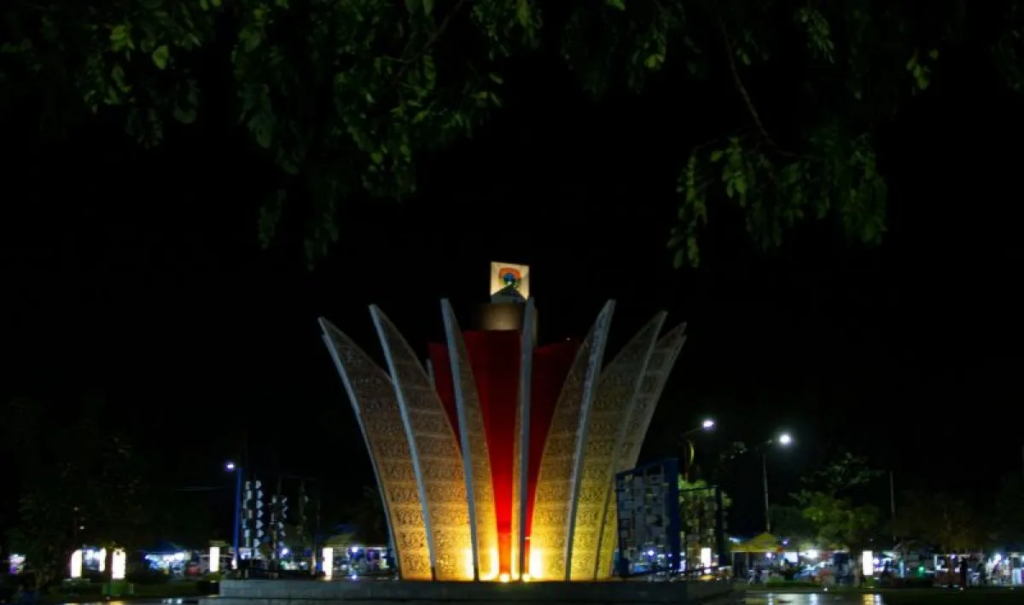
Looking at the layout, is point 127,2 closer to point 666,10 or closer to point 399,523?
point 666,10

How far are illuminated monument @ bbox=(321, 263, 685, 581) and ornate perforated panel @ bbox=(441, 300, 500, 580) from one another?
0.08ft

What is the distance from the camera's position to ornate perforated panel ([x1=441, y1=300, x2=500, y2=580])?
2652 centimetres

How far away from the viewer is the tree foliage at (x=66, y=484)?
4422 centimetres

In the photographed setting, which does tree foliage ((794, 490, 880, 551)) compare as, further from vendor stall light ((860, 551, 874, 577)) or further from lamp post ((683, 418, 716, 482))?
lamp post ((683, 418, 716, 482))

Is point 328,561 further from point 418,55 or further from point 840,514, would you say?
point 418,55

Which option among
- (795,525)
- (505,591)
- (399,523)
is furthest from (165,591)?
(795,525)

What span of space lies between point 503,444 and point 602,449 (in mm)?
2216

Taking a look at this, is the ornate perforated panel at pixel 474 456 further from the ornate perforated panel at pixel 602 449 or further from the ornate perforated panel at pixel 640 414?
the ornate perforated panel at pixel 640 414

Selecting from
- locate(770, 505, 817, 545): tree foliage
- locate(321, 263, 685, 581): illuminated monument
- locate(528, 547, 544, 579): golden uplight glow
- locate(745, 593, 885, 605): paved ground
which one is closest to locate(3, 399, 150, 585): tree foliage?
locate(321, 263, 685, 581): illuminated monument

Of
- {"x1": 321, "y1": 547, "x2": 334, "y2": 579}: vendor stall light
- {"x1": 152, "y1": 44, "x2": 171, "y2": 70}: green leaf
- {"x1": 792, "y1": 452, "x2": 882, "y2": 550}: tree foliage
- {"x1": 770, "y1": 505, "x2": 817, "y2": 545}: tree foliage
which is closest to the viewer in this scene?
{"x1": 152, "y1": 44, "x2": 171, "y2": 70}: green leaf

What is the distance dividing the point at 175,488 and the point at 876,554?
35.0 meters

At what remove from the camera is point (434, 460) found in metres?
26.8

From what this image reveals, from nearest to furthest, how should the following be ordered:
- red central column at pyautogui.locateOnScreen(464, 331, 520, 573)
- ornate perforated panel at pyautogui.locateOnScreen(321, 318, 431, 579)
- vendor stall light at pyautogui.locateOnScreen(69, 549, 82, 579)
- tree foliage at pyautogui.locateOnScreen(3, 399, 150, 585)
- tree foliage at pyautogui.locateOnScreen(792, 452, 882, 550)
A: 1. ornate perforated panel at pyautogui.locateOnScreen(321, 318, 431, 579)
2. red central column at pyautogui.locateOnScreen(464, 331, 520, 573)
3. tree foliage at pyautogui.locateOnScreen(3, 399, 150, 585)
4. vendor stall light at pyautogui.locateOnScreen(69, 549, 82, 579)
5. tree foliage at pyautogui.locateOnScreen(792, 452, 882, 550)

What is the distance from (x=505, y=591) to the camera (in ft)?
79.8
